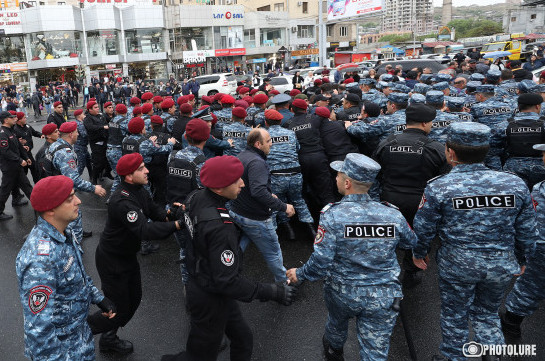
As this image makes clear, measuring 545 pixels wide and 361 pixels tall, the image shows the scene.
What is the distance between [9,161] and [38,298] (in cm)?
621

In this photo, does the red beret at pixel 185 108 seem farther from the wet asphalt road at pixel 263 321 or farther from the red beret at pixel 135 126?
the wet asphalt road at pixel 263 321

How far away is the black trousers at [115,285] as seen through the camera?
343cm

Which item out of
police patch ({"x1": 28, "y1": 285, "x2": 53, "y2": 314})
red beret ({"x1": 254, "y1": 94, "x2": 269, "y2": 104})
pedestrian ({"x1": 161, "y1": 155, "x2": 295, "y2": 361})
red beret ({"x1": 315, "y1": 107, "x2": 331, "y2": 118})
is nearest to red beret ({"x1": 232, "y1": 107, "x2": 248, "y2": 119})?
red beret ({"x1": 315, "y1": 107, "x2": 331, "y2": 118})

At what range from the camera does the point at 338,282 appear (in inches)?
110

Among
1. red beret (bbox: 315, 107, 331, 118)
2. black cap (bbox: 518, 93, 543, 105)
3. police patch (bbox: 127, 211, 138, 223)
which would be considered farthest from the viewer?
red beret (bbox: 315, 107, 331, 118)

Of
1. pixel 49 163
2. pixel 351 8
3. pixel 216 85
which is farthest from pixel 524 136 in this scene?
pixel 351 8

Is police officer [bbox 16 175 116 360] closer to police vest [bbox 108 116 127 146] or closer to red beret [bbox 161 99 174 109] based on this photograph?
police vest [bbox 108 116 127 146]

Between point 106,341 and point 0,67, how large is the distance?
43937 millimetres

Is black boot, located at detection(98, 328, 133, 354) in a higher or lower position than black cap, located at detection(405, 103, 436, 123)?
lower

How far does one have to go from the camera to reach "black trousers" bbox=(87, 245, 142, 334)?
3426 mm

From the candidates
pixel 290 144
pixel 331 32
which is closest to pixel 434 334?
pixel 290 144

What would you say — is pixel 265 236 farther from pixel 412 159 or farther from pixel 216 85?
pixel 216 85

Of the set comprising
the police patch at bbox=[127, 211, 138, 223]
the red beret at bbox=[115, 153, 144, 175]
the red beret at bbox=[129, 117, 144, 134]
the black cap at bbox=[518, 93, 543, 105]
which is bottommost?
the police patch at bbox=[127, 211, 138, 223]

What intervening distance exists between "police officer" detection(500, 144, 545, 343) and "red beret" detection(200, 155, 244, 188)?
2652 mm
